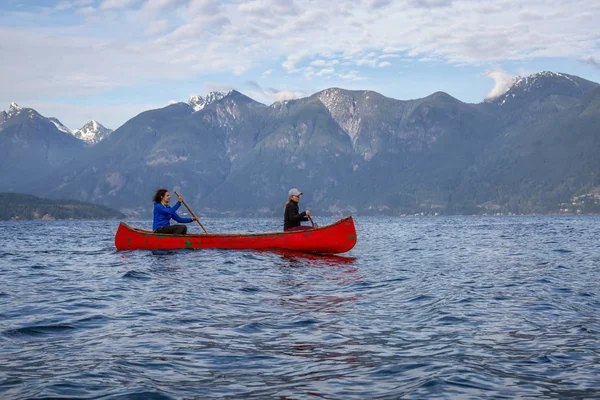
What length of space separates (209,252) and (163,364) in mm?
18579

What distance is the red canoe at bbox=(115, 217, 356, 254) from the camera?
26250 mm

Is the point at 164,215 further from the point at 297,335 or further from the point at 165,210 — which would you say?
the point at 297,335

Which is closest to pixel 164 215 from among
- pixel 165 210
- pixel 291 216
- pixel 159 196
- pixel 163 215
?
pixel 163 215

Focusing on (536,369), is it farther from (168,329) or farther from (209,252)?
(209,252)

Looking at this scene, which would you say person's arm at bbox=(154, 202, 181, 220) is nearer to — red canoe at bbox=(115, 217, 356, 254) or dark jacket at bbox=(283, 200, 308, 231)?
red canoe at bbox=(115, 217, 356, 254)

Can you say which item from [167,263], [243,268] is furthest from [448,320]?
[167,263]

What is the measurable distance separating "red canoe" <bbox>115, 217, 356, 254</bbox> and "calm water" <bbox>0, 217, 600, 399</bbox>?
19.4 feet

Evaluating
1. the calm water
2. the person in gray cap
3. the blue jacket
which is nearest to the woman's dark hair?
the blue jacket

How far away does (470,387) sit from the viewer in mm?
→ 7449

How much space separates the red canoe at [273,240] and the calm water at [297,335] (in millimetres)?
5900

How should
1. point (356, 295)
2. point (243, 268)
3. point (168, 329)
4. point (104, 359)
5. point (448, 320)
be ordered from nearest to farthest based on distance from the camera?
point (104, 359) → point (168, 329) → point (448, 320) → point (356, 295) → point (243, 268)

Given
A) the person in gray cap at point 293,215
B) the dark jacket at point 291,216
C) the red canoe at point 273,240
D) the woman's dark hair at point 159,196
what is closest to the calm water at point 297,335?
the red canoe at point 273,240

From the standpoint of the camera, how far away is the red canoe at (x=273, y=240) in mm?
26250

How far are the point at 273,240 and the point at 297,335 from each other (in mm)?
16357
